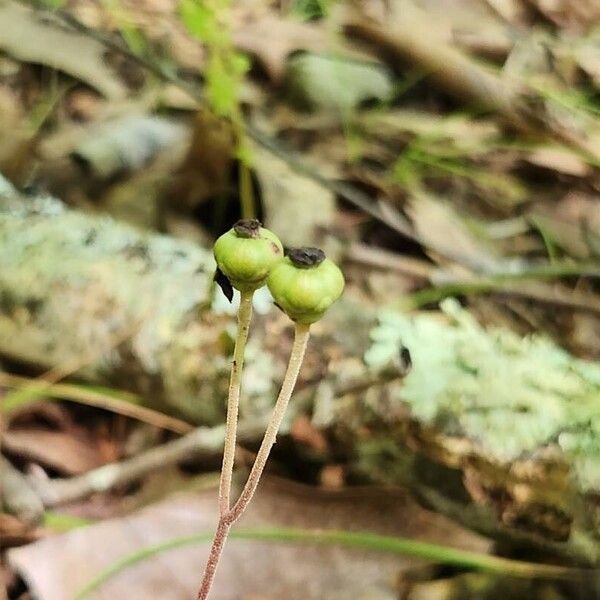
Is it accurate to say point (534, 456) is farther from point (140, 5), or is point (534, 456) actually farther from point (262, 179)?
point (140, 5)

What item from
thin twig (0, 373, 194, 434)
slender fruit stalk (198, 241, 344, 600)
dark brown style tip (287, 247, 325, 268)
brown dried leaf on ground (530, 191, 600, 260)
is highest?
dark brown style tip (287, 247, 325, 268)

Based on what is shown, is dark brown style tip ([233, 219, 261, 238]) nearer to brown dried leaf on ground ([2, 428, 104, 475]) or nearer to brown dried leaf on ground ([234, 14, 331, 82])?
brown dried leaf on ground ([2, 428, 104, 475])

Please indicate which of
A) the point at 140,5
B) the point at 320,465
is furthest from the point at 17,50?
the point at 320,465

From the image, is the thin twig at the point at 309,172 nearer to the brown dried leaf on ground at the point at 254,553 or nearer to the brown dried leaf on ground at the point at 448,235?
the brown dried leaf on ground at the point at 448,235

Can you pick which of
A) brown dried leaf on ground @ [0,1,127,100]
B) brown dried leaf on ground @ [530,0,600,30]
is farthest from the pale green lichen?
brown dried leaf on ground @ [530,0,600,30]

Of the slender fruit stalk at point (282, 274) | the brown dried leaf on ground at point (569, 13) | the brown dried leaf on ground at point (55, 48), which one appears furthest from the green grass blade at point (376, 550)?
the brown dried leaf on ground at point (569, 13)

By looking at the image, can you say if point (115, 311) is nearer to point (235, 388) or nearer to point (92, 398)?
point (92, 398)
